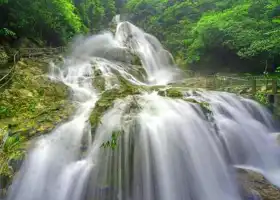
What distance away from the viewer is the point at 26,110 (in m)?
10.2

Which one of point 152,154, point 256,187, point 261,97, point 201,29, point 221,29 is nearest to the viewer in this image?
point 256,187

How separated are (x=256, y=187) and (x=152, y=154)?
3.12 meters

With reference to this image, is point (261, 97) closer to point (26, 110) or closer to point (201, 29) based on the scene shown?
point (201, 29)

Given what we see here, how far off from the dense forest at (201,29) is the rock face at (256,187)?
7.54 meters

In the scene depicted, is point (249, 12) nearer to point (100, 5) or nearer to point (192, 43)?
point (192, 43)

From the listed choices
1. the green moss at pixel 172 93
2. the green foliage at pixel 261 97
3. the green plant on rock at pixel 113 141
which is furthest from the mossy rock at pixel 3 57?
the green foliage at pixel 261 97

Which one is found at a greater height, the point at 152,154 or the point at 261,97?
the point at 261,97

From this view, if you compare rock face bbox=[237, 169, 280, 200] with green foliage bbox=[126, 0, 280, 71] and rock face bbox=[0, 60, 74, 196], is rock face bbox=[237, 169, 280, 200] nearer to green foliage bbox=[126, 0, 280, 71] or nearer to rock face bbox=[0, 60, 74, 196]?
rock face bbox=[0, 60, 74, 196]

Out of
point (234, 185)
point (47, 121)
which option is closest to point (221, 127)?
point (234, 185)

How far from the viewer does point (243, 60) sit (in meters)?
19.5

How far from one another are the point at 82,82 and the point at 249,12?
1316 cm

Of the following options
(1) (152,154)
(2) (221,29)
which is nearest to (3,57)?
(1) (152,154)

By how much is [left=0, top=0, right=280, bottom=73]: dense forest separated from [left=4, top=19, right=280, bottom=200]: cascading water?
5.89m

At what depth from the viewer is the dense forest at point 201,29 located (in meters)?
15.6
